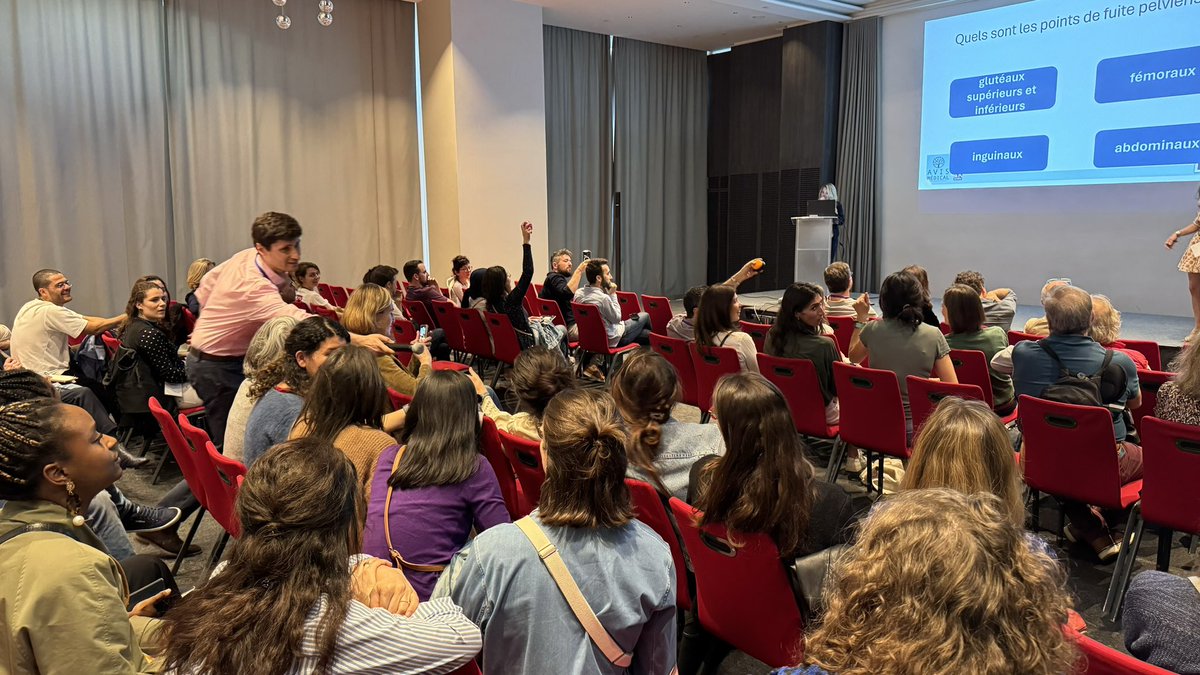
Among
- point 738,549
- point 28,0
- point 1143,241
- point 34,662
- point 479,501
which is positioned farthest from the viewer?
point 1143,241

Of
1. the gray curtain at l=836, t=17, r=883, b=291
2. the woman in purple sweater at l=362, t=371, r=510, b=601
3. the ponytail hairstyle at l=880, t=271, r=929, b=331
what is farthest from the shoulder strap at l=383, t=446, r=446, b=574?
the gray curtain at l=836, t=17, r=883, b=291

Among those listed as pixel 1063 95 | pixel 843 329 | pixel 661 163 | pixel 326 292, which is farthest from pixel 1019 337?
pixel 661 163

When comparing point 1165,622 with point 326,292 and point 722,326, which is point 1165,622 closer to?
point 722,326

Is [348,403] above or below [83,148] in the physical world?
below

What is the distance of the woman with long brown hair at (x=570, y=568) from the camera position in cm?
153

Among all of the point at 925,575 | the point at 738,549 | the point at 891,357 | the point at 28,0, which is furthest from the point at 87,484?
the point at 28,0

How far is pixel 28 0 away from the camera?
7957 mm

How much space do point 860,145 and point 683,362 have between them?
7777mm

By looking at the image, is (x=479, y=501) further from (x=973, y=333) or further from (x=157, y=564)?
(x=973, y=333)

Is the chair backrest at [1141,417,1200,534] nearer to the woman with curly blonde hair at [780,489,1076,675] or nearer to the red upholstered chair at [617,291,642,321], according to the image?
the woman with curly blonde hair at [780,489,1076,675]

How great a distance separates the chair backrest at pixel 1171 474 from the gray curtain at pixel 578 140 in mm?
9886

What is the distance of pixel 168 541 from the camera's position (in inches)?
137

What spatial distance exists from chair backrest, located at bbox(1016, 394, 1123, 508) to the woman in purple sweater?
6.87 feet

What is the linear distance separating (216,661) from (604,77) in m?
12.2
